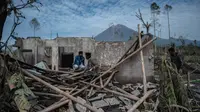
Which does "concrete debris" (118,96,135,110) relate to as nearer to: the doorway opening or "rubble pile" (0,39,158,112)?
"rubble pile" (0,39,158,112)

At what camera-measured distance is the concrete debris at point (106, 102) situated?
4.73 meters

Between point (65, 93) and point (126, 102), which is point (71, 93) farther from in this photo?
point (126, 102)

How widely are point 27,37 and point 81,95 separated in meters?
15.6

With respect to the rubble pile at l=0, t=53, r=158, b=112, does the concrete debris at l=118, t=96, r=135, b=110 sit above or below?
below

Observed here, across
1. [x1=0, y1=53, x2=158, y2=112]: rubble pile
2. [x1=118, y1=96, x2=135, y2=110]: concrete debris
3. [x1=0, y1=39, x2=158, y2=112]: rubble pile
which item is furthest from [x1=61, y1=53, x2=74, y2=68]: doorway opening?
[x1=118, y1=96, x2=135, y2=110]: concrete debris

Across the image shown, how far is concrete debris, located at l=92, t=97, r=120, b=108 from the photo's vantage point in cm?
473

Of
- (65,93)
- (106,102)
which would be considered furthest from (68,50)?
(65,93)

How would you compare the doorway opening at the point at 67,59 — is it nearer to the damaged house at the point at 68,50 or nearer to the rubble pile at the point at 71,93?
the damaged house at the point at 68,50

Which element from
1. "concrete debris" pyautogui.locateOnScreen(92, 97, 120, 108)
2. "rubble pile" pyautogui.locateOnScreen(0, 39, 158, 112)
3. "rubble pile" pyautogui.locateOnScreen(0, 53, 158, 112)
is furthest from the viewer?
"concrete debris" pyautogui.locateOnScreen(92, 97, 120, 108)

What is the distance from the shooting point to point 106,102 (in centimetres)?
489

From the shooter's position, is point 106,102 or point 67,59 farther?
point 67,59

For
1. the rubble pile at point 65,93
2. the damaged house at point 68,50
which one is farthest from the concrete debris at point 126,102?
the damaged house at point 68,50

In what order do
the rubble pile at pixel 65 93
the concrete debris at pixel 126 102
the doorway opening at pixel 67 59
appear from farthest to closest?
the doorway opening at pixel 67 59
the concrete debris at pixel 126 102
the rubble pile at pixel 65 93

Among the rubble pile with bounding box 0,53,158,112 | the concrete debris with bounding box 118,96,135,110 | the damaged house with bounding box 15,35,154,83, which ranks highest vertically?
the damaged house with bounding box 15,35,154,83
